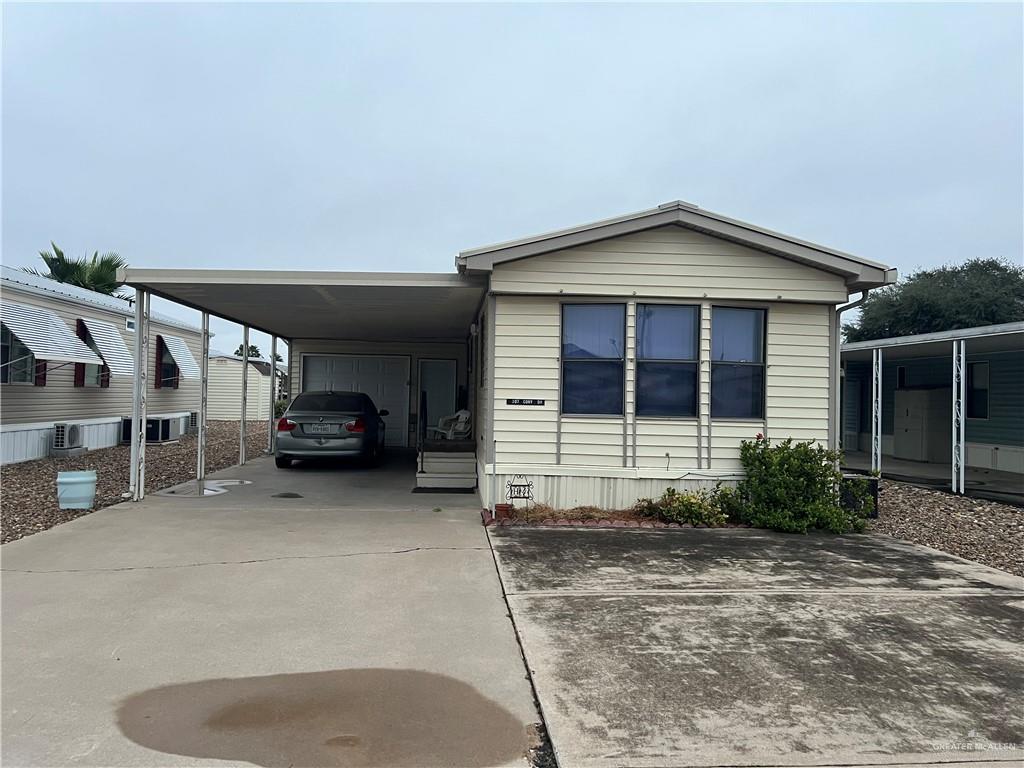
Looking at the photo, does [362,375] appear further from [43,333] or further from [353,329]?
[43,333]

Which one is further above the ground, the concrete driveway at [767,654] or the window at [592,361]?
the window at [592,361]

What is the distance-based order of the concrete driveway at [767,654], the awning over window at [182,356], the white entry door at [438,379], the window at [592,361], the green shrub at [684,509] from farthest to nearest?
the awning over window at [182,356] → the white entry door at [438,379] → the window at [592,361] → the green shrub at [684,509] → the concrete driveway at [767,654]

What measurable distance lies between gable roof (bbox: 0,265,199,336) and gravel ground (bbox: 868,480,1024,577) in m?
14.6

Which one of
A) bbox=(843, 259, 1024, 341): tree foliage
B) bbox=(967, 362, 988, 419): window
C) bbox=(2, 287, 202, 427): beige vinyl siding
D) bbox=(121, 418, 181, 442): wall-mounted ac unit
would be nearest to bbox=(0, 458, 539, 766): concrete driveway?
bbox=(2, 287, 202, 427): beige vinyl siding

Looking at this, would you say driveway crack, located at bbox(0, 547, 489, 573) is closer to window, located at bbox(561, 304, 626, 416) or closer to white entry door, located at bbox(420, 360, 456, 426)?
window, located at bbox(561, 304, 626, 416)

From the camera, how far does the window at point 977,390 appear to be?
14.9 metres

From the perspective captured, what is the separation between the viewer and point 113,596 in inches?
196

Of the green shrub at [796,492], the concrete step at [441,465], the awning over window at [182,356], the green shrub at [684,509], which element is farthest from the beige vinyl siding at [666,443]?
the awning over window at [182,356]

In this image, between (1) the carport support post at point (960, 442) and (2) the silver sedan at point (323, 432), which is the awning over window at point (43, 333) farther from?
(1) the carport support post at point (960, 442)

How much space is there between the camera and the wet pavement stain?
2.94 meters

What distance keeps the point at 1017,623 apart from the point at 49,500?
34.4ft

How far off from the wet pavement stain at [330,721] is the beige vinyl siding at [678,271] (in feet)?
17.6

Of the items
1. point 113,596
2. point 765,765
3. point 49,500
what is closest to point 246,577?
point 113,596

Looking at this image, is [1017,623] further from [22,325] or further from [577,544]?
[22,325]
